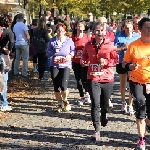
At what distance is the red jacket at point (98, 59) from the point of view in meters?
6.32

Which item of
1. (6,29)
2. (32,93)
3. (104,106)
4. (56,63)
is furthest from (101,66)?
(32,93)

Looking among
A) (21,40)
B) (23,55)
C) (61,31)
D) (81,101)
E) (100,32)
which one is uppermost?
(100,32)

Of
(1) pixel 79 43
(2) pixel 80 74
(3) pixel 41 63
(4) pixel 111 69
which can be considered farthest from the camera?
(3) pixel 41 63

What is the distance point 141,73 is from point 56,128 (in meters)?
2.08

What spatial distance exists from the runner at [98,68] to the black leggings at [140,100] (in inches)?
21.5

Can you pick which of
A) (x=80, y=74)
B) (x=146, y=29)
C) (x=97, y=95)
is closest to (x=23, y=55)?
(x=80, y=74)

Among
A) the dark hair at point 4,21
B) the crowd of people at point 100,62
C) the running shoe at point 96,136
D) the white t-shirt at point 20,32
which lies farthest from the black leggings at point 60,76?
the white t-shirt at point 20,32

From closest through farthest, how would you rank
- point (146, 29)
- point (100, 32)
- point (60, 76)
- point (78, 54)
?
point (146, 29)
point (100, 32)
point (60, 76)
point (78, 54)

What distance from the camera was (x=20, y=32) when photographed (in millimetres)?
12680

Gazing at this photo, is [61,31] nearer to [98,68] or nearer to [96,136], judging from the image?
[98,68]

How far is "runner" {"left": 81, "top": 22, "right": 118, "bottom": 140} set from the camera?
6.27 meters

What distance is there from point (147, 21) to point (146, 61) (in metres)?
0.59

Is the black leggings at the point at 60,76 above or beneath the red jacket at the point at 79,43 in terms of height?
beneath

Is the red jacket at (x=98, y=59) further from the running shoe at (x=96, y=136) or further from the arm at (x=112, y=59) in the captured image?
the running shoe at (x=96, y=136)
